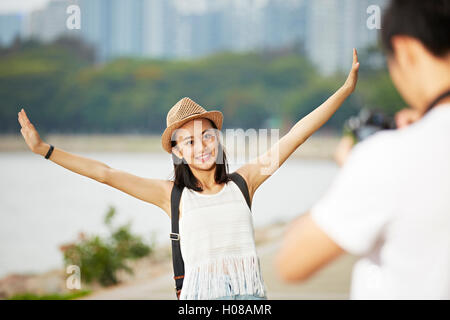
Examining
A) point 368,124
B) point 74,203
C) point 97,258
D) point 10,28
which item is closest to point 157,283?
point 97,258

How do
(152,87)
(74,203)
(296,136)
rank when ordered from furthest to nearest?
1. (152,87)
2. (74,203)
3. (296,136)

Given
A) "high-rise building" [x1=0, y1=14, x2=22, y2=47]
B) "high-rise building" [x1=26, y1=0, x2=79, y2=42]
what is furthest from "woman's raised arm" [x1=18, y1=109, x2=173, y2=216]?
"high-rise building" [x1=0, y1=14, x2=22, y2=47]

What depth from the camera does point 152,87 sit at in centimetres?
2127

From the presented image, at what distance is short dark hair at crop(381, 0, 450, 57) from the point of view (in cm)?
84

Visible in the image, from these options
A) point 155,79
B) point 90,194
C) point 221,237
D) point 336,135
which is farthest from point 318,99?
point 221,237

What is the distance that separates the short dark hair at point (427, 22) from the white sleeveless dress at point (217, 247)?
0.77 metres

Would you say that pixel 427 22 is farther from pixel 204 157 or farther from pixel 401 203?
pixel 204 157

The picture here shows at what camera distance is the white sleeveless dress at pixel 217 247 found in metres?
1.46

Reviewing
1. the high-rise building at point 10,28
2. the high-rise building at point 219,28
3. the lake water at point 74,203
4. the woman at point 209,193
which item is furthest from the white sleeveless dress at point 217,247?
the high-rise building at point 10,28

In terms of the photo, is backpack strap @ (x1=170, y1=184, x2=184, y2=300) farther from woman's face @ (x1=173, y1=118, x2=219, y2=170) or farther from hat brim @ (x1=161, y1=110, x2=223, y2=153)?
hat brim @ (x1=161, y1=110, x2=223, y2=153)

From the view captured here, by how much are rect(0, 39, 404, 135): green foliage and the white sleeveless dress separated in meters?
16.2

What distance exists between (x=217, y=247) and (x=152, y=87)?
20.2 m

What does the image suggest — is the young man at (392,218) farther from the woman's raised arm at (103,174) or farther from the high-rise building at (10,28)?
the high-rise building at (10,28)

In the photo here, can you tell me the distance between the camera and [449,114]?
781mm
